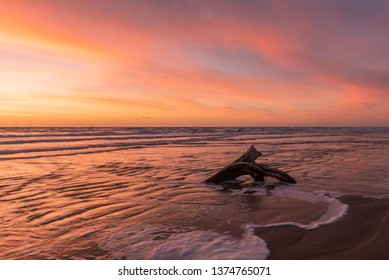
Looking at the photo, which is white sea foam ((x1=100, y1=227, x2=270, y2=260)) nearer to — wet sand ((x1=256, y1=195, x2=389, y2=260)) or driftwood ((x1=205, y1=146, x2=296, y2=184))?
wet sand ((x1=256, y1=195, x2=389, y2=260))

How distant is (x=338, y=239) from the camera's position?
4.77 m

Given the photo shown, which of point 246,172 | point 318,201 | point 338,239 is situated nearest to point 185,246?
point 338,239

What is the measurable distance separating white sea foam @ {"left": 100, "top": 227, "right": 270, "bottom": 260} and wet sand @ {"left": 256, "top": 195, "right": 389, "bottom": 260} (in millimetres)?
291

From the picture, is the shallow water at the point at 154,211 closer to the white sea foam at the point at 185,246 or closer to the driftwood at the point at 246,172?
the white sea foam at the point at 185,246

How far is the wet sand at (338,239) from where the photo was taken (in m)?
4.25

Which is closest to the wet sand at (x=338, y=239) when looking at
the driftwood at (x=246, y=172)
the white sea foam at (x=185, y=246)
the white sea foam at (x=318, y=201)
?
the white sea foam at (x=318, y=201)

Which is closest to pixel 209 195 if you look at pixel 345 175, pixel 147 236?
pixel 147 236

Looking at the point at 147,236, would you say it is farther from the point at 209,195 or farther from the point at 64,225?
the point at 209,195

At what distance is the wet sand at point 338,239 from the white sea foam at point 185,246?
29 centimetres

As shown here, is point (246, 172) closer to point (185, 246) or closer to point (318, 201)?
point (318, 201)

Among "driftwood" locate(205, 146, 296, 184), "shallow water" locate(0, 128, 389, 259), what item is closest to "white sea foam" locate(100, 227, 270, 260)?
"shallow water" locate(0, 128, 389, 259)

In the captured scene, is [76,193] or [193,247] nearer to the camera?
[193,247]
